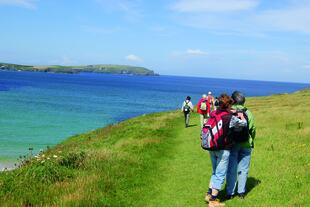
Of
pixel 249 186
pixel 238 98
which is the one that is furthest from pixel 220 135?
pixel 249 186

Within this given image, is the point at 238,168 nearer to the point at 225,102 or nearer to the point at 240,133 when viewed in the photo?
the point at 240,133

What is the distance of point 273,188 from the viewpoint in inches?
478

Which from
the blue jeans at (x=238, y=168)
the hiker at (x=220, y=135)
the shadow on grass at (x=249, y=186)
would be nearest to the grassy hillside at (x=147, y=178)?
the shadow on grass at (x=249, y=186)

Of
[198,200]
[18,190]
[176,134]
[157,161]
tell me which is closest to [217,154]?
[198,200]

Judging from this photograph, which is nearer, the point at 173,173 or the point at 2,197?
the point at 2,197

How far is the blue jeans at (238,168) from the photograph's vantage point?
11.7 meters

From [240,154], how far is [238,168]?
1.33 feet

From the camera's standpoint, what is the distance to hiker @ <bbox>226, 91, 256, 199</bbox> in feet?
37.3

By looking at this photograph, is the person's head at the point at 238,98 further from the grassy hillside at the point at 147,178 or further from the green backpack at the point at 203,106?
the green backpack at the point at 203,106

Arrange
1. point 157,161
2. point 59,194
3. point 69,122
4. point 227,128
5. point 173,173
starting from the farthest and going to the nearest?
point 69,122, point 157,161, point 173,173, point 59,194, point 227,128

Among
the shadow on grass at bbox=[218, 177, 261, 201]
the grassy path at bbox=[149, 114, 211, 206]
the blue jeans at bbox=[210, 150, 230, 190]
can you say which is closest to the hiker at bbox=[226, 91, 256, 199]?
the shadow on grass at bbox=[218, 177, 261, 201]

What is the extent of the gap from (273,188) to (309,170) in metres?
2.04

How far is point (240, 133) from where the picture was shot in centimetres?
1102

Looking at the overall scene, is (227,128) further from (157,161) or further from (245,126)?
(157,161)
